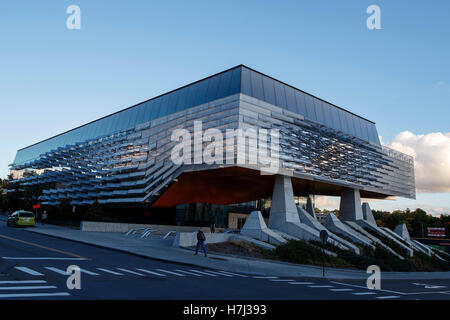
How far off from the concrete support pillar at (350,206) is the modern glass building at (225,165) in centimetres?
163

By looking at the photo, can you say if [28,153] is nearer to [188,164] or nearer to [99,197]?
[99,197]

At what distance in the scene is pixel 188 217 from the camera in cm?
5672

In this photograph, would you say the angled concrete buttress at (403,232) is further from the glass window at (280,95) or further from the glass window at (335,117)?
the glass window at (280,95)

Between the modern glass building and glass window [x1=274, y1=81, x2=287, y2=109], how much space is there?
0.47 feet

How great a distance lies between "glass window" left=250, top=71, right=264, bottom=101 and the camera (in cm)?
4014

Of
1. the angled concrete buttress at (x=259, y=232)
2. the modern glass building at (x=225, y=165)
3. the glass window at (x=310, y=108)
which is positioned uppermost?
the glass window at (x=310, y=108)

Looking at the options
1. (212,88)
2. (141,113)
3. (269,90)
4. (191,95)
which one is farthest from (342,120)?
(141,113)

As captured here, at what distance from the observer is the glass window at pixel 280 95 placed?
4300 cm

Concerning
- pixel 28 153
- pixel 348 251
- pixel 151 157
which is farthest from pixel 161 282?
pixel 28 153

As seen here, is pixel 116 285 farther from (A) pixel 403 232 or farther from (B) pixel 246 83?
(A) pixel 403 232

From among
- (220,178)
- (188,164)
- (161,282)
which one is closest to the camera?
(161,282)

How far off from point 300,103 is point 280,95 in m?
3.95

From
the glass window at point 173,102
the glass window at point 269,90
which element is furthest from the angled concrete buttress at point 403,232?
the glass window at point 173,102
